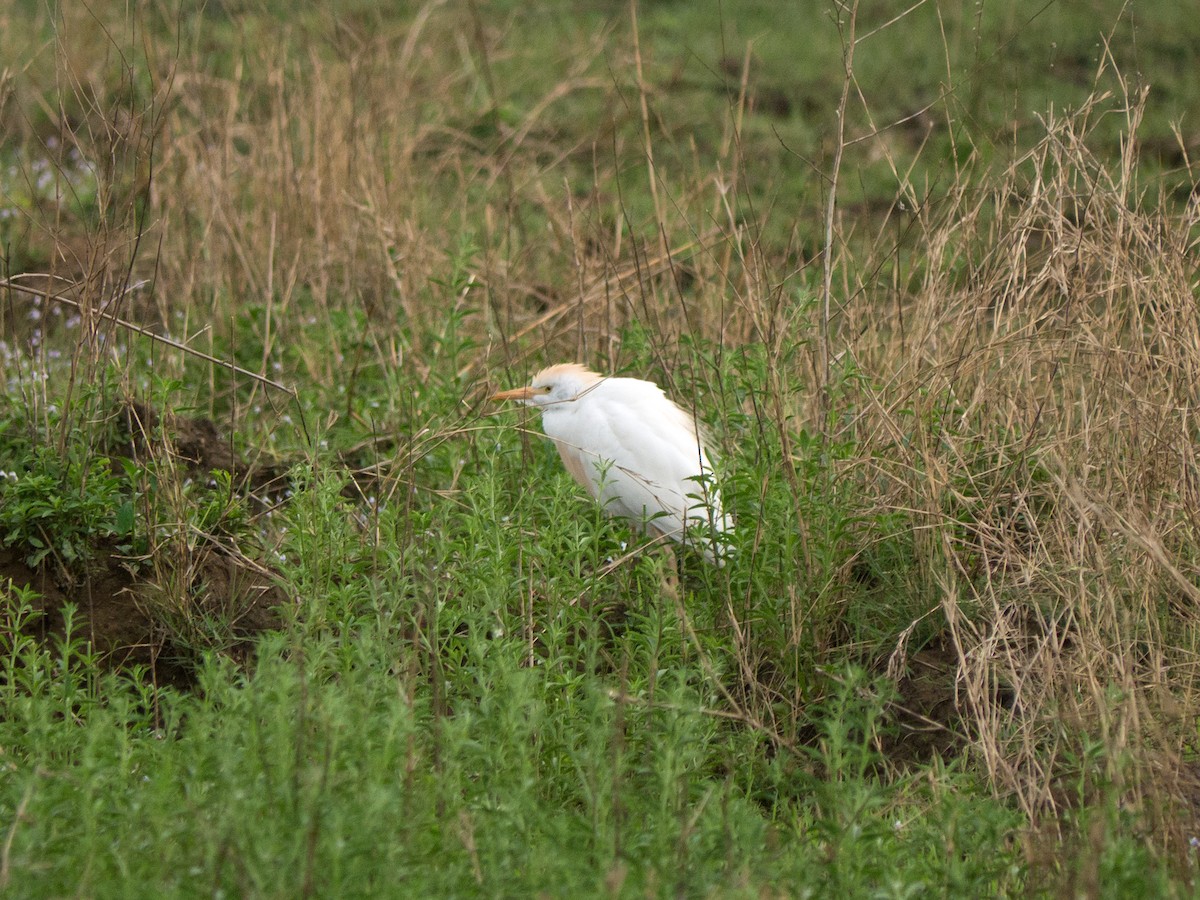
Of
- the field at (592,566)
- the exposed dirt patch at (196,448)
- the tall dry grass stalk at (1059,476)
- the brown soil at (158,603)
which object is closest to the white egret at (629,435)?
the field at (592,566)

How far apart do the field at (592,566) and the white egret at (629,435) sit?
14cm

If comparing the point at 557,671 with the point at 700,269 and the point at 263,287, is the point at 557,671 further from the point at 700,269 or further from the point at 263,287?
the point at 263,287

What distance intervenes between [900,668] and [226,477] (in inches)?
70.0

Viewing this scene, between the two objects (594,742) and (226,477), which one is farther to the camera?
(226,477)

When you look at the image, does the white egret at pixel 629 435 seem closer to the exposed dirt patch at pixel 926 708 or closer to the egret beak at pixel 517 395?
the egret beak at pixel 517 395

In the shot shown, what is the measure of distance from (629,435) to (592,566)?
0.49 m

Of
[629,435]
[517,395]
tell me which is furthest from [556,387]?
[629,435]

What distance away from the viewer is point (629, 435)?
3.87 m

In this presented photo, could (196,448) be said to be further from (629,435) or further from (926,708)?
(926,708)

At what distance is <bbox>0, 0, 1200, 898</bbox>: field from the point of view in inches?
85.4

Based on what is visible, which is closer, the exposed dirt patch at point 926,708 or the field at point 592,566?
the field at point 592,566

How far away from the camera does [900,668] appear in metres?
3.12

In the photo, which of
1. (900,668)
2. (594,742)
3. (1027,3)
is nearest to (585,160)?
(1027,3)

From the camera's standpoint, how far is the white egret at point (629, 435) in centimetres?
387
